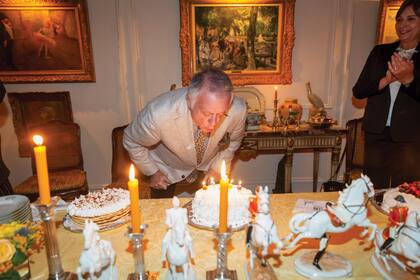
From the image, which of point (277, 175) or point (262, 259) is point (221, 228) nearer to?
point (262, 259)

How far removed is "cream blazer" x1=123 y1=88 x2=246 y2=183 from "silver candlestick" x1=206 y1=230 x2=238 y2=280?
1323 millimetres

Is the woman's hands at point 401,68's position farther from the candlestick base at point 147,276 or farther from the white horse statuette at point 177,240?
the candlestick base at point 147,276

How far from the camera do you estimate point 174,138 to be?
249cm

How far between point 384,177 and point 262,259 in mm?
2000

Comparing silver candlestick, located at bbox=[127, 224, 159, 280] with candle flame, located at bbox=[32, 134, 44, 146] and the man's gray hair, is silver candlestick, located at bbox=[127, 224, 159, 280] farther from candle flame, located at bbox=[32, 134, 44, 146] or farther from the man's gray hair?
the man's gray hair

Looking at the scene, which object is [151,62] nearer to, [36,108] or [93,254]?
[36,108]

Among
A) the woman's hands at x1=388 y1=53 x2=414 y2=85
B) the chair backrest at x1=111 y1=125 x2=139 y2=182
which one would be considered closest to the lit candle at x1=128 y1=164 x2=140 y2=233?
the woman's hands at x1=388 y1=53 x2=414 y2=85

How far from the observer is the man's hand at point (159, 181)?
2.63 meters

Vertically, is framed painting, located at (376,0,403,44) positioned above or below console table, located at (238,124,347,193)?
above

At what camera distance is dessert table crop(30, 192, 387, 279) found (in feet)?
4.36


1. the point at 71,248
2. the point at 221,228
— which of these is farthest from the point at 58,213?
the point at 221,228

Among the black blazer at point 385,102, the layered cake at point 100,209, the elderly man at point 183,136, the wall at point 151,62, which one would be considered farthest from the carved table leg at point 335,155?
the layered cake at point 100,209

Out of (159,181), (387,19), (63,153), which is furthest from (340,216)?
(387,19)

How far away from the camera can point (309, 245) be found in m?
1.49
